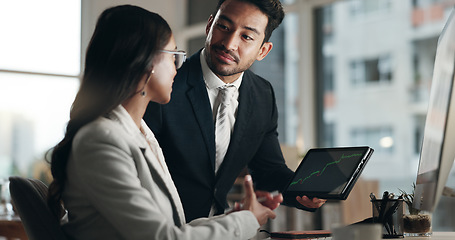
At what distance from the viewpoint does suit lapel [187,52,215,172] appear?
2059mm

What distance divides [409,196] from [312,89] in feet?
11.9

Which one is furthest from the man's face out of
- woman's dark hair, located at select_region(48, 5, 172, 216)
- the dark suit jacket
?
woman's dark hair, located at select_region(48, 5, 172, 216)

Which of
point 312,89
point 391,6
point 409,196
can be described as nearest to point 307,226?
point 312,89

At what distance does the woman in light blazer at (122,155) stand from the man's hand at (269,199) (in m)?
0.03

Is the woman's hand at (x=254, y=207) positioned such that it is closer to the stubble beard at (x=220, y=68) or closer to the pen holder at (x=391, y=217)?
the pen holder at (x=391, y=217)

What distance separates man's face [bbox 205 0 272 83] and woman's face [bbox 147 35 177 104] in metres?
0.62

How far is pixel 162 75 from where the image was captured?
4.71 ft

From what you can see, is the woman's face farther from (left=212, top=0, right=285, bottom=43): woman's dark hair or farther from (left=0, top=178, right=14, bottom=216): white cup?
(left=0, top=178, right=14, bottom=216): white cup

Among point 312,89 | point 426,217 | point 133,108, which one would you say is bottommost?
point 426,217

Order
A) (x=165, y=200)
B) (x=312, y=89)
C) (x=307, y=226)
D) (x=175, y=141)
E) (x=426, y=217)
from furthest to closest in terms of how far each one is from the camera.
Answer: (x=312, y=89)
(x=307, y=226)
(x=175, y=141)
(x=426, y=217)
(x=165, y=200)

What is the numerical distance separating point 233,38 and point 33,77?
4.30 metres

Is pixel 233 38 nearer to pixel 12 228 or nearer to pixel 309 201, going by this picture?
pixel 309 201

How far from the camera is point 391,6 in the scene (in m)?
4.71

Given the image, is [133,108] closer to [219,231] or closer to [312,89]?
[219,231]
